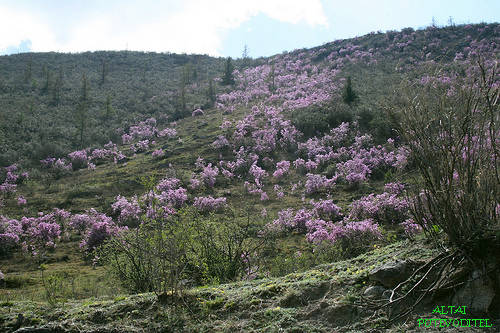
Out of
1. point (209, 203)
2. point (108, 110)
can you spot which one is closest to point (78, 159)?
point (108, 110)

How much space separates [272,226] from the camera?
39.8ft

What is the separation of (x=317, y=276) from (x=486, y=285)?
2.29 metres

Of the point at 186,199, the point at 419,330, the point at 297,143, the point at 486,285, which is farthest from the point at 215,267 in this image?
the point at 297,143

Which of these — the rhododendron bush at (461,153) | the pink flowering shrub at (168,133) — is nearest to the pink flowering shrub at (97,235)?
the rhododendron bush at (461,153)

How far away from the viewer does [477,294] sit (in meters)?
3.72

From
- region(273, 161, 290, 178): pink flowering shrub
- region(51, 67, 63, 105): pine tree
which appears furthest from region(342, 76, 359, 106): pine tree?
region(51, 67, 63, 105): pine tree

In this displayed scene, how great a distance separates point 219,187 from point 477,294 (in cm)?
1441

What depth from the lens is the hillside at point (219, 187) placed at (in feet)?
16.9

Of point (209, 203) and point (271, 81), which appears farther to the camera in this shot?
point (271, 81)

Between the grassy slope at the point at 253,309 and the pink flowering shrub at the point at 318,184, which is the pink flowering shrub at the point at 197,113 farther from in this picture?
the grassy slope at the point at 253,309

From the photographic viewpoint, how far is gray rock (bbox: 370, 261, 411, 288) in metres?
4.34

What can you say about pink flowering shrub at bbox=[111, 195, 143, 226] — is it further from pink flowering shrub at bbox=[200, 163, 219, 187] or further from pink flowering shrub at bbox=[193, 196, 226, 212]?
pink flowering shrub at bbox=[200, 163, 219, 187]

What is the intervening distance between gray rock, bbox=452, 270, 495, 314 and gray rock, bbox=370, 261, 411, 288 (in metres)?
0.61

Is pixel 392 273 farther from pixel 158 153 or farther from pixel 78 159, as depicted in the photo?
pixel 78 159
